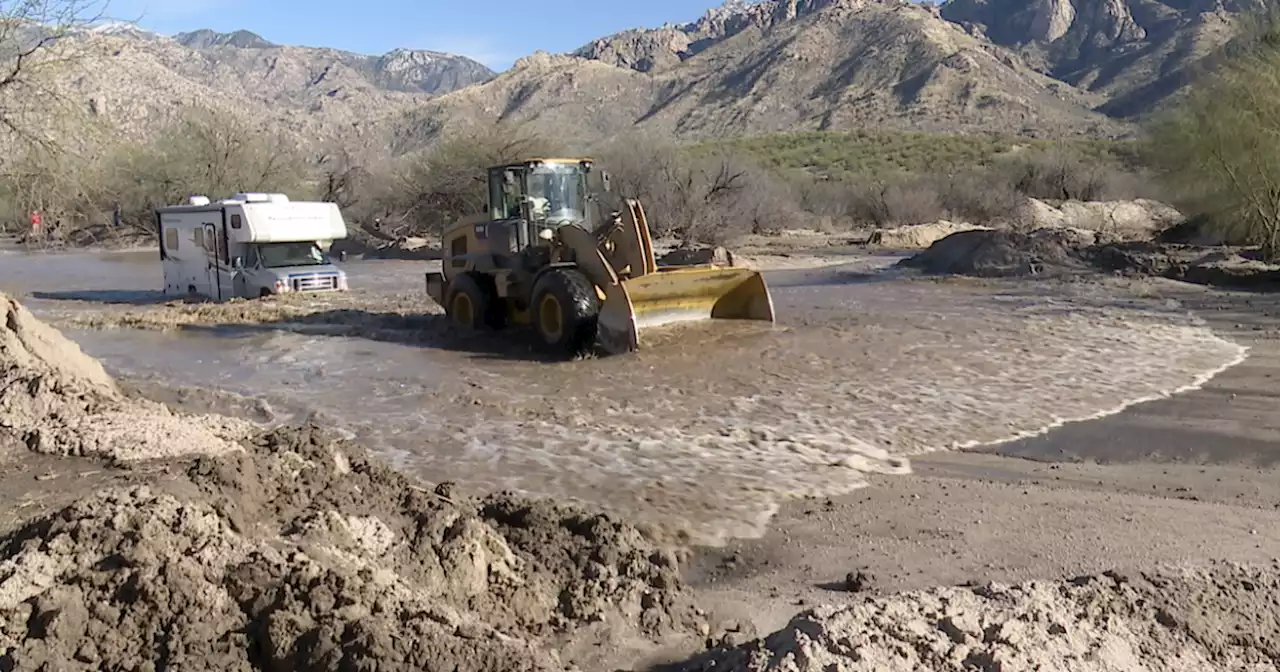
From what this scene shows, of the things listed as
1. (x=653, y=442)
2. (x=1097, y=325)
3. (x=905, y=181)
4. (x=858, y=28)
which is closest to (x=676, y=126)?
(x=858, y=28)

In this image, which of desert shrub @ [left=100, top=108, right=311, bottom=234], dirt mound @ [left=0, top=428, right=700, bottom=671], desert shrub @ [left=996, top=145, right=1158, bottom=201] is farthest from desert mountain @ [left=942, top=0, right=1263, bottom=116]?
dirt mound @ [left=0, top=428, right=700, bottom=671]

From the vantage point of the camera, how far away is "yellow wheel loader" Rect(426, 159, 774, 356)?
14.8m

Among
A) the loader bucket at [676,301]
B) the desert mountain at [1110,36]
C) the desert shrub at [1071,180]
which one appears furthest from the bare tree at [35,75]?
the desert mountain at [1110,36]

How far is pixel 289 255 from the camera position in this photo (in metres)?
23.0

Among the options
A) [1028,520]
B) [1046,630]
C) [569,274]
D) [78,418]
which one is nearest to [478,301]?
[569,274]

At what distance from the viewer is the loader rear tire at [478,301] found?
56.3 ft

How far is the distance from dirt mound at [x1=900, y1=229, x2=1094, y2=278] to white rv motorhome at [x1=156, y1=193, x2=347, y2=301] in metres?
15.3

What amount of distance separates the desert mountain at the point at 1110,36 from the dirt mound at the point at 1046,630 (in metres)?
97.5

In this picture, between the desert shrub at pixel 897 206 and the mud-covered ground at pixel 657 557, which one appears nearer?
the mud-covered ground at pixel 657 557

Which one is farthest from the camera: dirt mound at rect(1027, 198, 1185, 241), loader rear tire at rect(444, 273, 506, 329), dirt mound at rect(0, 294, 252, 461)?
dirt mound at rect(1027, 198, 1185, 241)

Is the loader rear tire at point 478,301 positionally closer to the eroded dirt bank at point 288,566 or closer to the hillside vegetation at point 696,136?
the hillside vegetation at point 696,136

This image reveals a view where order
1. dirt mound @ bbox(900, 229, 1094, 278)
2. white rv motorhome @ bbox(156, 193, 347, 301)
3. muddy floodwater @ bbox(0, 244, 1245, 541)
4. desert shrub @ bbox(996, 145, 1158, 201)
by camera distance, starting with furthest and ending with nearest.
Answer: desert shrub @ bbox(996, 145, 1158, 201), dirt mound @ bbox(900, 229, 1094, 278), white rv motorhome @ bbox(156, 193, 347, 301), muddy floodwater @ bbox(0, 244, 1245, 541)

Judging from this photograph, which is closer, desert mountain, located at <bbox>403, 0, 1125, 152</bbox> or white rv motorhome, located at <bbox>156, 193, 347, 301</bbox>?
white rv motorhome, located at <bbox>156, 193, 347, 301</bbox>

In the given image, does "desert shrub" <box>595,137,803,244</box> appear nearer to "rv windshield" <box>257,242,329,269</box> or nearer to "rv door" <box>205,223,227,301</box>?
"rv windshield" <box>257,242,329,269</box>
